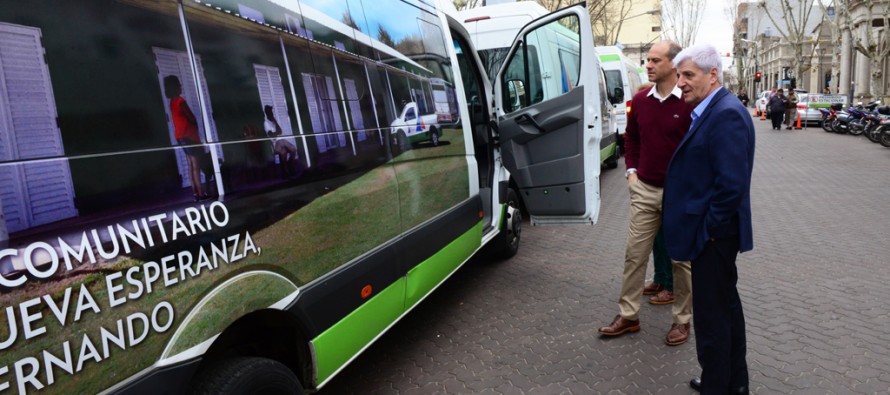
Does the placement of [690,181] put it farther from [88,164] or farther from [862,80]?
[862,80]

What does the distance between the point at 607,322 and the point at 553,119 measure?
1564 mm

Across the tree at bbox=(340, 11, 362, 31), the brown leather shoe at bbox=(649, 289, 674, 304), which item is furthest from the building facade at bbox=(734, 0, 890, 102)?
the tree at bbox=(340, 11, 362, 31)

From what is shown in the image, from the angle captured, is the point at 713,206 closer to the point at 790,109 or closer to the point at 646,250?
the point at 646,250

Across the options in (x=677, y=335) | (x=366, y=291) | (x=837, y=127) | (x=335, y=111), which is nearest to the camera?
(x=335, y=111)

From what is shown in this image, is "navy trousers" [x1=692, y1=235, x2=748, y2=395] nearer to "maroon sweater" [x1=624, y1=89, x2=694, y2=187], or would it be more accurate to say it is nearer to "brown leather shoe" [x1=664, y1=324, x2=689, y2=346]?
"brown leather shoe" [x1=664, y1=324, x2=689, y2=346]

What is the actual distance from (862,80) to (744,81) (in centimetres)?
3607

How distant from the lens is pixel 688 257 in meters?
2.90

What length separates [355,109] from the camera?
3035 millimetres

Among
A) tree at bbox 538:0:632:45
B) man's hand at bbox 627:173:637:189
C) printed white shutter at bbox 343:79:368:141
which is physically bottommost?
man's hand at bbox 627:173:637:189

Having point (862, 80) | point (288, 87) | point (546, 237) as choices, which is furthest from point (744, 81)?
point (288, 87)

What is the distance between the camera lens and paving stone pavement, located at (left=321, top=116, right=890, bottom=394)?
354cm

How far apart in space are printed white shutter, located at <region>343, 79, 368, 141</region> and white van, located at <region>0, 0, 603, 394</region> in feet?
0.04

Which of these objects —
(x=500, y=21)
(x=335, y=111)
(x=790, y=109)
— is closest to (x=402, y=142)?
(x=335, y=111)

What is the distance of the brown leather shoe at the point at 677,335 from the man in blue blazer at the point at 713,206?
901 millimetres
